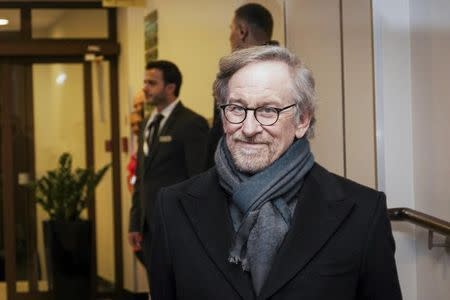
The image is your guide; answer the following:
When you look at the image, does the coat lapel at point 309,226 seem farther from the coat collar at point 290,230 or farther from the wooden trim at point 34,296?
the wooden trim at point 34,296

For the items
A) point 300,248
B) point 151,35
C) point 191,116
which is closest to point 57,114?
point 151,35

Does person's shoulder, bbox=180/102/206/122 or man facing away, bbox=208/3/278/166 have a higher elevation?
man facing away, bbox=208/3/278/166

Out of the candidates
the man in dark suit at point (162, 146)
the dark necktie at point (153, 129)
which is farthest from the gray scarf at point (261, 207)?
the dark necktie at point (153, 129)

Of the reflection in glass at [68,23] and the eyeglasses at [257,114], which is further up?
the reflection in glass at [68,23]

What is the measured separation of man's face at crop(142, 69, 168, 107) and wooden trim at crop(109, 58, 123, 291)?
370 centimetres

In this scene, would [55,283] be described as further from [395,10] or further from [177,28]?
[395,10]

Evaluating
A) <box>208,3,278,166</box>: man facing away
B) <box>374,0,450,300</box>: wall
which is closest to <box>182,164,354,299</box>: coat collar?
<box>374,0,450,300</box>: wall

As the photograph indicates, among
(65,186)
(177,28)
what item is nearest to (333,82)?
(177,28)

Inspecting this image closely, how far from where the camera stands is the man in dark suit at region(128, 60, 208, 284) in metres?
6.06

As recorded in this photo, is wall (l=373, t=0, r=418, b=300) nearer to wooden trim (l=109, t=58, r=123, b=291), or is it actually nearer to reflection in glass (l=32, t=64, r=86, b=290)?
wooden trim (l=109, t=58, r=123, b=291)

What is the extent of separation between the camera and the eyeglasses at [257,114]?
226cm

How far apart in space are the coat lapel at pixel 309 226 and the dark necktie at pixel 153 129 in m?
3.95

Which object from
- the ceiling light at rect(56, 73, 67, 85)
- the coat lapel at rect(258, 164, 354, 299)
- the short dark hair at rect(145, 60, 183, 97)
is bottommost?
the coat lapel at rect(258, 164, 354, 299)

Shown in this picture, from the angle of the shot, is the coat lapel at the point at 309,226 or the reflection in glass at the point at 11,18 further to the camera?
the reflection in glass at the point at 11,18
